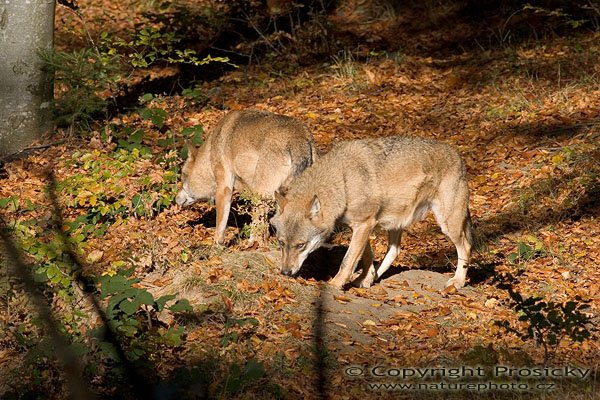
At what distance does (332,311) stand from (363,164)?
1.77 meters

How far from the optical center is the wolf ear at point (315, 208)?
8.87 metres

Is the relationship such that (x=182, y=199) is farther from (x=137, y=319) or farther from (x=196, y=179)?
(x=137, y=319)

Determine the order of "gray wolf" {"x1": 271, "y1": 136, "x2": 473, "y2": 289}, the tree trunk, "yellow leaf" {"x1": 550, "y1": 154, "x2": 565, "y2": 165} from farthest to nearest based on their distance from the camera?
"yellow leaf" {"x1": 550, "y1": 154, "x2": 565, "y2": 165} < the tree trunk < "gray wolf" {"x1": 271, "y1": 136, "x2": 473, "y2": 289}

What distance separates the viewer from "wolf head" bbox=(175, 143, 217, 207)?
36.3 feet

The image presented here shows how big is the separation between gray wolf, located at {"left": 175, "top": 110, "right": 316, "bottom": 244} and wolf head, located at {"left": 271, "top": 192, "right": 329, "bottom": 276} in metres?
0.98

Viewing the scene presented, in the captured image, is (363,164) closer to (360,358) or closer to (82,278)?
(360,358)

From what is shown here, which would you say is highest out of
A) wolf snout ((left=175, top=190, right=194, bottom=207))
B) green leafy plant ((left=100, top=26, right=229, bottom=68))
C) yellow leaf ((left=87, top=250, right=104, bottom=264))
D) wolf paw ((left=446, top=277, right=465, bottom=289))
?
green leafy plant ((left=100, top=26, right=229, bottom=68))

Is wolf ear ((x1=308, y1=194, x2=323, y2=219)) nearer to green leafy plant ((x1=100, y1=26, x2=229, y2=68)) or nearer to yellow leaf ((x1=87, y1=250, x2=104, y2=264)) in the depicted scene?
yellow leaf ((x1=87, y1=250, x2=104, y2=264))

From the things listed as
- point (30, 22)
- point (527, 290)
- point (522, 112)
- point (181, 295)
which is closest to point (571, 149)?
point (522, 112)

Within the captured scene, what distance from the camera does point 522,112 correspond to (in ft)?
48.7

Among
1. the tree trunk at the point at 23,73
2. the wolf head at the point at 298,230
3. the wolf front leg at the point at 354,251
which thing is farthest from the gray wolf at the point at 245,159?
the tree trunk at the point at 23,73

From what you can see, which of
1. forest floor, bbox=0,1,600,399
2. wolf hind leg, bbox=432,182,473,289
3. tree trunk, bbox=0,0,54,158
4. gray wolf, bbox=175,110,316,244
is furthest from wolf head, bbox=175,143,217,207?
wolf hind leg, bbox=432,182,473,289

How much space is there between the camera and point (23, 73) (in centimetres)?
1227

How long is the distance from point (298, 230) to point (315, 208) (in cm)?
31
